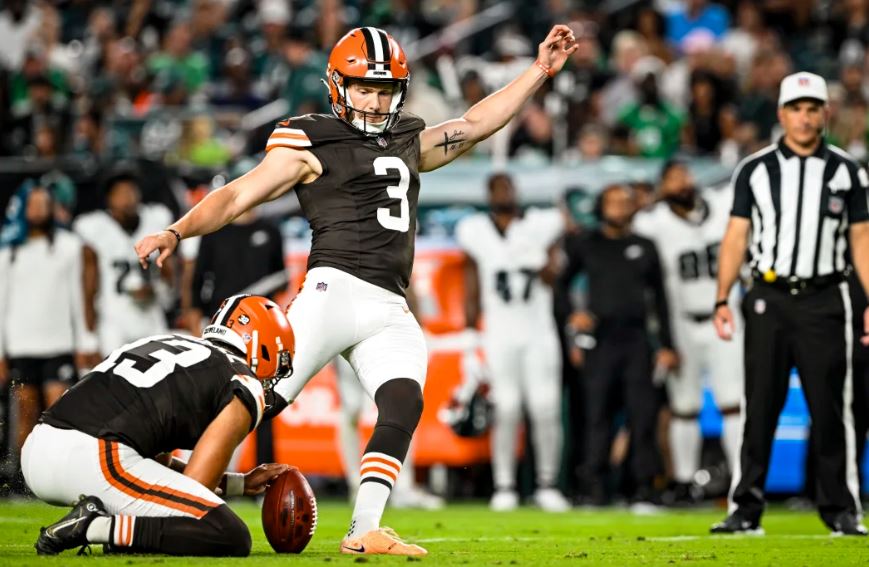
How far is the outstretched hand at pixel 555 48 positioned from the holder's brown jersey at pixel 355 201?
0.91m

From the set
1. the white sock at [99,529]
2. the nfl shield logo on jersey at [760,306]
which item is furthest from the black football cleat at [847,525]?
the white sock at [99,529]

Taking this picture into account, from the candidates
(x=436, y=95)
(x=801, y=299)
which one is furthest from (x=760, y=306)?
(x=436, y=95)

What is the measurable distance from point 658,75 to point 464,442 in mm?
4718

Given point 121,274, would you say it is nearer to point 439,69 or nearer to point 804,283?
point 439,69

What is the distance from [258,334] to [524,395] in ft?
18.2

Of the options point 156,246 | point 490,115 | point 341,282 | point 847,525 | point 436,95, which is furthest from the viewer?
point 436,95

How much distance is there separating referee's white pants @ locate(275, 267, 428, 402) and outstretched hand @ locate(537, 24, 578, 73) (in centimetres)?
136

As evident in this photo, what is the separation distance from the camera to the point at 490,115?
666 cm

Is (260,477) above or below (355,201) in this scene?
below

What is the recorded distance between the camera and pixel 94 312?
10930mm

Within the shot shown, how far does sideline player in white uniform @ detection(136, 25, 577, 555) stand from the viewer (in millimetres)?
5914

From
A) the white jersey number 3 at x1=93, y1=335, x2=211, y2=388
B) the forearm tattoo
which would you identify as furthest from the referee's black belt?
the white jersey number 3 at x1=93, y1=335, x2=211, y2=388

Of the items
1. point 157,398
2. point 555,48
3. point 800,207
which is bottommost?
point 157,398

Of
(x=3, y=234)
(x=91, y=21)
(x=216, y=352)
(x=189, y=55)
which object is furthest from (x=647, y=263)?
(x=91, y=21)
